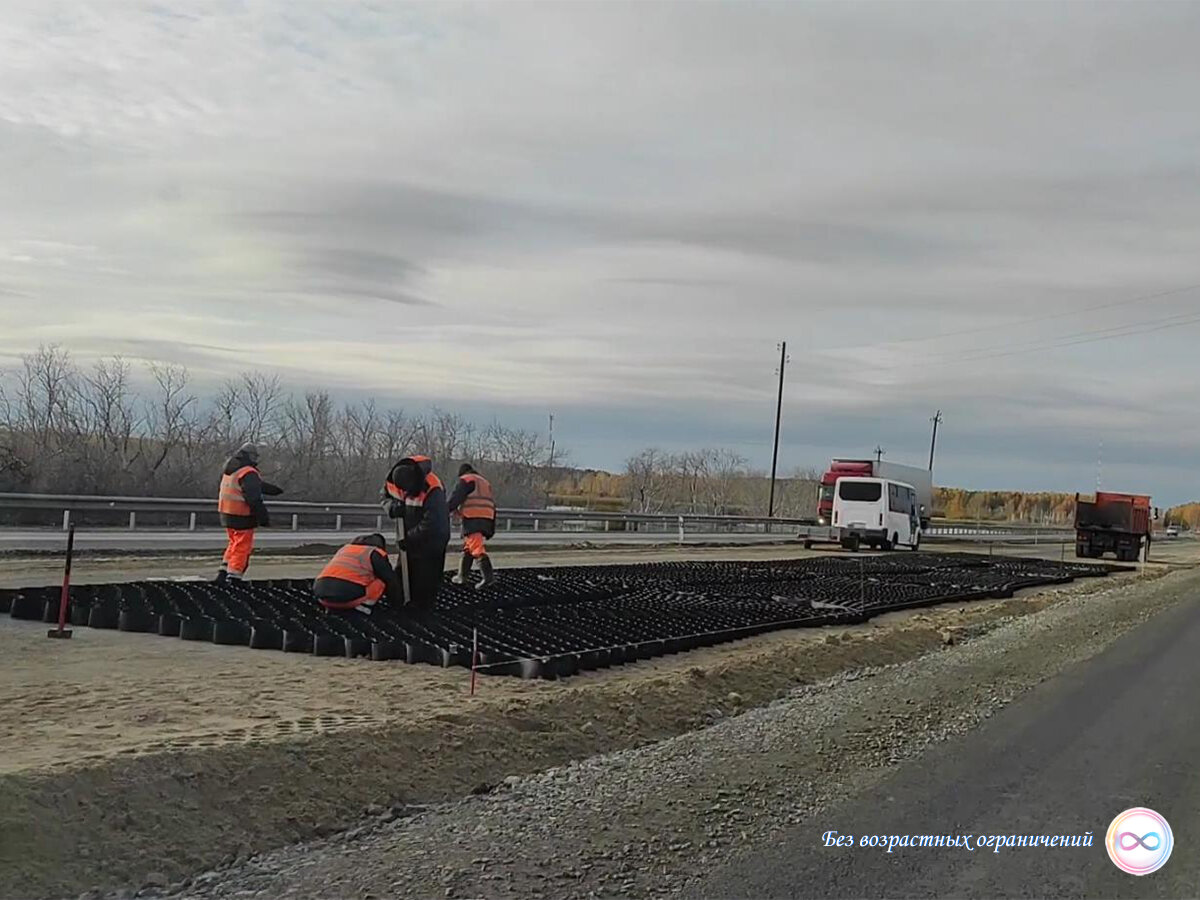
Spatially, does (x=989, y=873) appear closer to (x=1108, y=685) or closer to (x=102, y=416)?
(x=1108, y=685)

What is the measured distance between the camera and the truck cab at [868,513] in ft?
140

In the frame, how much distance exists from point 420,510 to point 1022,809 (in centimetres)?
808

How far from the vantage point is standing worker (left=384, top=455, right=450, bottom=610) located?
13.5 metres

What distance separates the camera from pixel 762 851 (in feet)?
20.0

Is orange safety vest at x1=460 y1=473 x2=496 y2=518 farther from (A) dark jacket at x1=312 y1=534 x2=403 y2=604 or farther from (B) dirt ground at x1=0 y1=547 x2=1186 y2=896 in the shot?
(B) dirt ground at x1=0 y1=547 x2=1186 y2=896

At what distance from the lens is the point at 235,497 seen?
14.8 metres

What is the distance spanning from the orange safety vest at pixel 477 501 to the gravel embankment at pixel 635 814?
6681mm

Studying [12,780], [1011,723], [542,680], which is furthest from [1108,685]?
[12,780]

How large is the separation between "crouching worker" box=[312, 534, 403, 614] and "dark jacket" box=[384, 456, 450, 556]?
1.23 ft

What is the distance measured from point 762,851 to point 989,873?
1109mm
